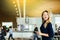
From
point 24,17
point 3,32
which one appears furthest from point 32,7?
point 3,32

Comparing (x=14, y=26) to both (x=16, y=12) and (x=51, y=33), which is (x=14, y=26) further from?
(x=51, y=33)

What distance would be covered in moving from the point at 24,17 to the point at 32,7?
802 mm

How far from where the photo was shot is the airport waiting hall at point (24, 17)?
7.86m

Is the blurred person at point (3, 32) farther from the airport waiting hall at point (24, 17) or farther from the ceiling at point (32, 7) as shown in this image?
the ceiling at point (32, 7)

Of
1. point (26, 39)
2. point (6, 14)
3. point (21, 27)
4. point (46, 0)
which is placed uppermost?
point (46, 0)

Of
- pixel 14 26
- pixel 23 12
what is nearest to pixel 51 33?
pixel 14 26

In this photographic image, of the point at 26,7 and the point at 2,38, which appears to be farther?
the point at 26,7

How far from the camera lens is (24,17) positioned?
820 centimetres

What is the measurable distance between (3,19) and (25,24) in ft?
3.51

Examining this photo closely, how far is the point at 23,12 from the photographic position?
27.7 ft

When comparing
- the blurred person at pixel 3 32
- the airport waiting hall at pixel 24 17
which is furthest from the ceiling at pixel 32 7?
the blurred person at pixel 3 32

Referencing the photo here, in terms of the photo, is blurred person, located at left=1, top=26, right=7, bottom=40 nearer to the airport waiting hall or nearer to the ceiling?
the airport waiting hall

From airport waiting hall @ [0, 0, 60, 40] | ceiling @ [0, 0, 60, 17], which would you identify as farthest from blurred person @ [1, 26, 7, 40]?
ceiling @ [0, 0, 60, 17]

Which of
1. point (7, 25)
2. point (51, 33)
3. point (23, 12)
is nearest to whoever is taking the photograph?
point (51, 33)
